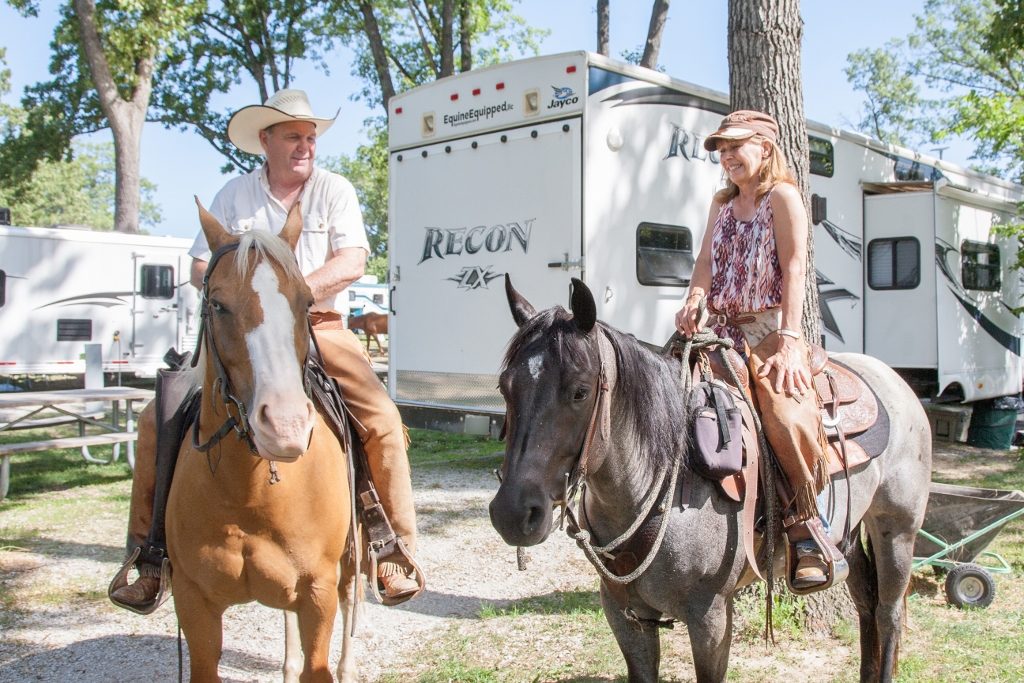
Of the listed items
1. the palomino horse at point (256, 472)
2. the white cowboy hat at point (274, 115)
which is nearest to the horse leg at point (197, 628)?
the palomino horse at point (256, 472)

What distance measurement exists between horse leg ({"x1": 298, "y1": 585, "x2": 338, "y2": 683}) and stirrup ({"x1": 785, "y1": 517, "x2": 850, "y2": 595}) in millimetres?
1733

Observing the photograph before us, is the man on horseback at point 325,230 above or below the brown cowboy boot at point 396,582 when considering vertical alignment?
above

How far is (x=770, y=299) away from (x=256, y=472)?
2068 mm

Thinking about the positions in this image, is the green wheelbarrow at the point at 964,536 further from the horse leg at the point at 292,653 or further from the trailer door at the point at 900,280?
the trailer door at the point at 900,280

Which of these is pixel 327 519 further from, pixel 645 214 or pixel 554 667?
pixel 645 214

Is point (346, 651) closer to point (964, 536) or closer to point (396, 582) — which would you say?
point (396, 582)

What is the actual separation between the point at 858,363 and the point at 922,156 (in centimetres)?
856

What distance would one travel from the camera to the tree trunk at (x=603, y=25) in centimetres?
1422

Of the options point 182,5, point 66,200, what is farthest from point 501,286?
point 66,200

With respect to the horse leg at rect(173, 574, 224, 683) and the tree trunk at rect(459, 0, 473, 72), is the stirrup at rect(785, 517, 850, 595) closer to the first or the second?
the horse leg at rect(173, 574, 224, 683)

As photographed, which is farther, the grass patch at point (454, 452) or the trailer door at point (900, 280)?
the trailer door at point (900, 280)

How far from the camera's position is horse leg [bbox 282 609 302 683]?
379cm

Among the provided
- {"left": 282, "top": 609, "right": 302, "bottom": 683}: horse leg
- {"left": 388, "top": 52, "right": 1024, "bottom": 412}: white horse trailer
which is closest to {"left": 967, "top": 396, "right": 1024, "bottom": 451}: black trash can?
{"left": 388, "top": 52, "right": 1024, "bottom": 412}: white horse trailer

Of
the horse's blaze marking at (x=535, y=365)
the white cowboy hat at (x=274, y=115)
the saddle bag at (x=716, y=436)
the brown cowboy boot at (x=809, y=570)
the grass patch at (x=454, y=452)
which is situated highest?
the white cowboy hat at (x=274, y=115)
